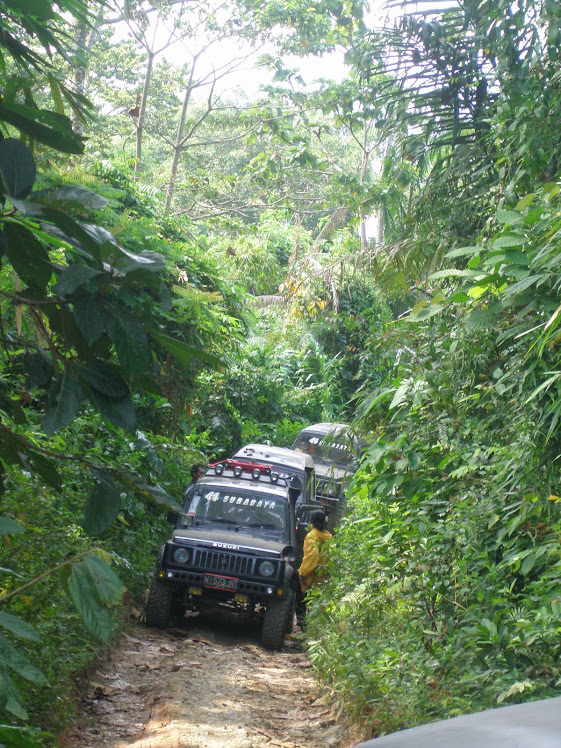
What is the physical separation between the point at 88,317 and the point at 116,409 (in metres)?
0.34

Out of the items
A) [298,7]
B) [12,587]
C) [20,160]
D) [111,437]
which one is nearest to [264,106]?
[298,7]

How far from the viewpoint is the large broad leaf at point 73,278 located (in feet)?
6.78

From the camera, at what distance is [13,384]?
6691mm

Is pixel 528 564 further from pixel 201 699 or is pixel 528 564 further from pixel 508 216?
pixel 201 699

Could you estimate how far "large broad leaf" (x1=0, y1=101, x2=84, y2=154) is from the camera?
93.8 inches

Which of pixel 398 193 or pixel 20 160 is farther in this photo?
pixel 398 193

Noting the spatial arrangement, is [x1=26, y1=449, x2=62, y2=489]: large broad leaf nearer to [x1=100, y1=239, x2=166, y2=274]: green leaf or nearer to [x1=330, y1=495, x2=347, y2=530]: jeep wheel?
[x1=100, y1=239, x2=166, y2=274]: green leaf

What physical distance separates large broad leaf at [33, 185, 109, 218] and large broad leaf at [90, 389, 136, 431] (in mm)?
556

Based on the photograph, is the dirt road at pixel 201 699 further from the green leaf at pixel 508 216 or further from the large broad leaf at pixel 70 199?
the large broad leaf at pixel 70 199

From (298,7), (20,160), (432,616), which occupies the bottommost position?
(432,616)

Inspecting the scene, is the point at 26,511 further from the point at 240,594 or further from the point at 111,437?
the point at 111,437

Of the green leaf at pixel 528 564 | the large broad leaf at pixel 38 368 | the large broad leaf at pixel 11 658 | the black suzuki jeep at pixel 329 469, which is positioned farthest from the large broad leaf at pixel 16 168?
the black suzuki jeep at pixel 329 469

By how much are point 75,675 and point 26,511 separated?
1.30m

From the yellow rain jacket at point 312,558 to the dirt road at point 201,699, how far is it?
1.10 m
